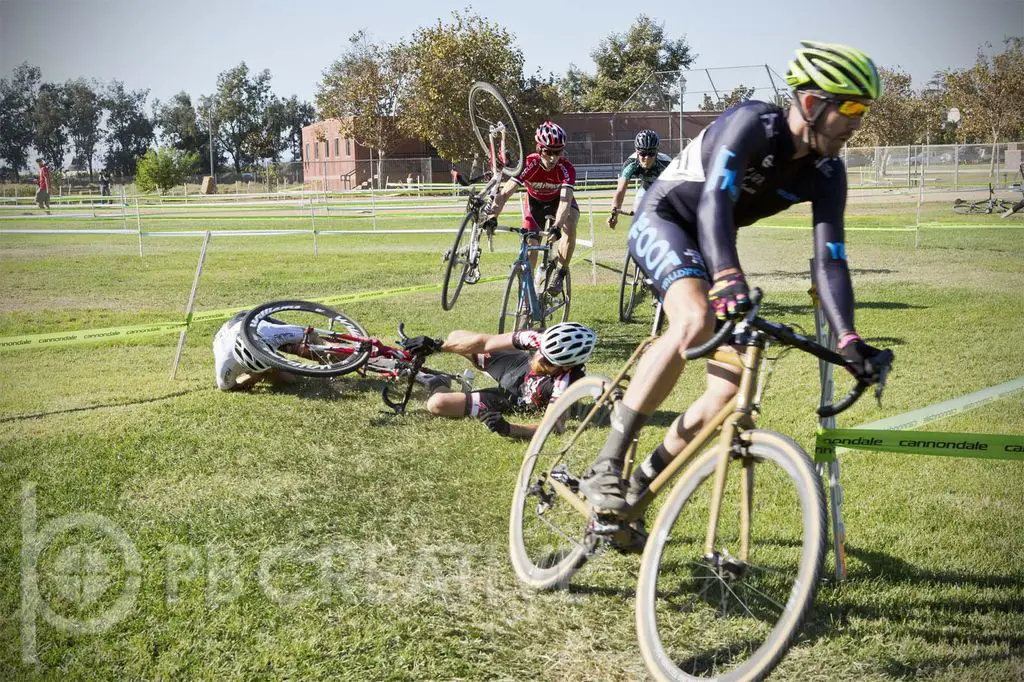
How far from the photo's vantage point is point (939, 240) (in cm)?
2108

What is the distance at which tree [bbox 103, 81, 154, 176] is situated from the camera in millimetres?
90562

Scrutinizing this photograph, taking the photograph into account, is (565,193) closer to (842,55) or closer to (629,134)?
(842,55)

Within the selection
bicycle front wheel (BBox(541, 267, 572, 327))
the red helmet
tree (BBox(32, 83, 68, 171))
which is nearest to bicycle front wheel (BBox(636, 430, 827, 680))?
bicycle front wheel (BBox(541, 267, 572, 327))

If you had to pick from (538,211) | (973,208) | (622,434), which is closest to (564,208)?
(538,211)

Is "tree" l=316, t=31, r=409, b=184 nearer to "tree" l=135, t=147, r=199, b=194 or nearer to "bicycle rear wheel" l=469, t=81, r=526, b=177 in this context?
"tree" l=135, t=147, r=199, b=194

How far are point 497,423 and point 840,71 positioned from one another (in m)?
3.71

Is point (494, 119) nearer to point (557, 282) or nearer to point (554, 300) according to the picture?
point (554, 300)

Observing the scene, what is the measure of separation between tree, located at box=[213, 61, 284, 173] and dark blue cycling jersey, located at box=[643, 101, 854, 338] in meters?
99.8

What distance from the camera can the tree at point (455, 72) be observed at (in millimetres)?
52375

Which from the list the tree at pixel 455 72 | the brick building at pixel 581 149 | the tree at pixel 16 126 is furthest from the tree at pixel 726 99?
the tree at pixel 16 126

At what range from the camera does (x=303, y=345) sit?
7449 millimetres

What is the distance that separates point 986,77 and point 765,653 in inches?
2115

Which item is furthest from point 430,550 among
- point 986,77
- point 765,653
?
point 986,77

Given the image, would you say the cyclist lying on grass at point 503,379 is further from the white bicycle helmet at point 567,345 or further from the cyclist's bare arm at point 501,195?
the cyclist's bare arm at point 501,195
